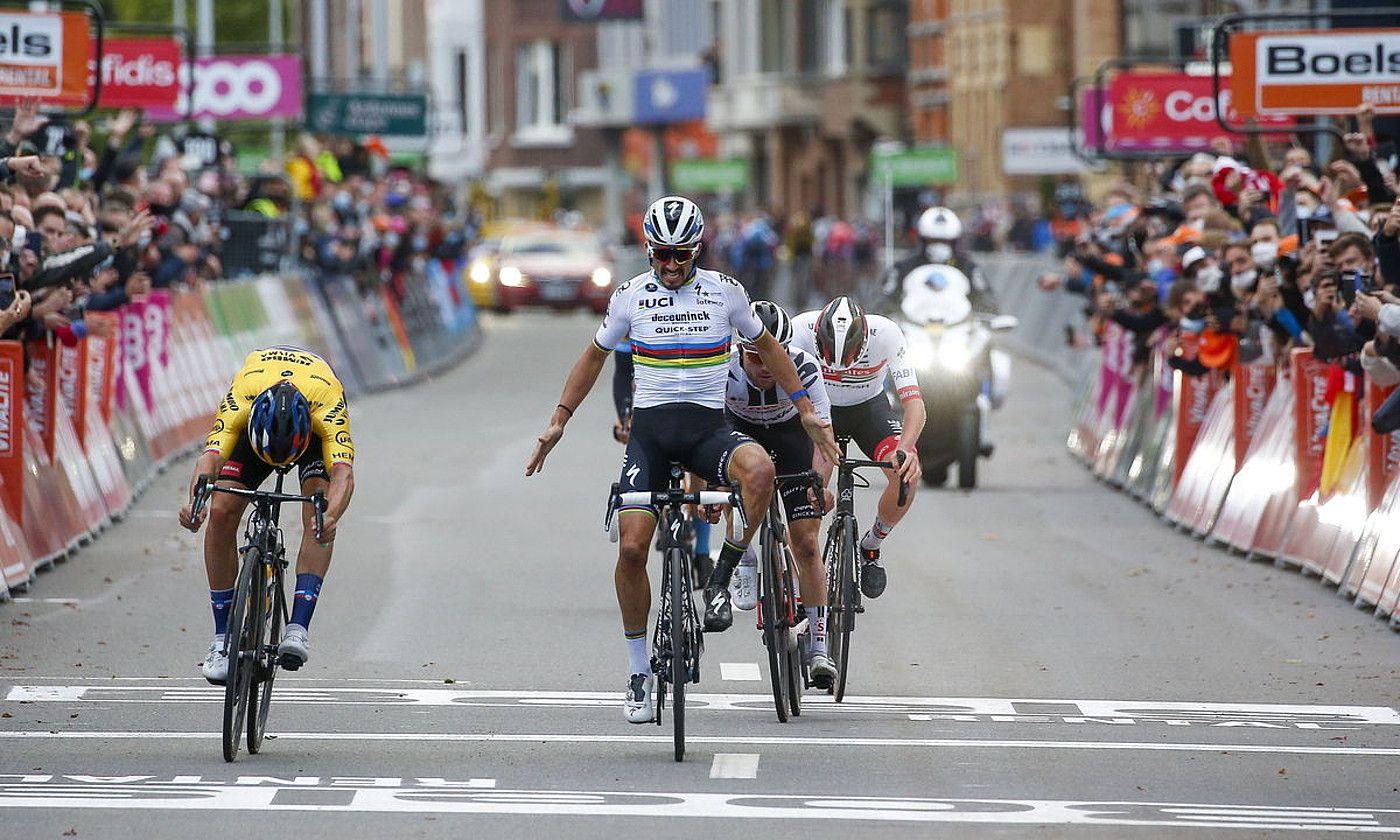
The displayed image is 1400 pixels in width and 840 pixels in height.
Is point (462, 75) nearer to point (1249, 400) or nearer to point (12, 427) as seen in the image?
point (1249, 400)

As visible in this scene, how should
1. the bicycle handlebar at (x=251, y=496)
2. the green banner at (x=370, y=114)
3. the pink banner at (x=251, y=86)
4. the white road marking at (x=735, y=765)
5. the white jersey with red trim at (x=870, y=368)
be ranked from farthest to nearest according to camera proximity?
1. the green banner at (x=370, y=114)
2. the pink banner at (x=251, y=86)
3. the white jersey with red trim at (x=870, y=368)
4. the bicycle handlebar at (x=251, y=496)
5. the white road marking at (x=735, y=765)

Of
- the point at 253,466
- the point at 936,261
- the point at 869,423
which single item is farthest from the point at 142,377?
the point at 253,466

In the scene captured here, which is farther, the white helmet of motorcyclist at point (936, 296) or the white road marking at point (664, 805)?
the white helmet of motorcyclist at point (936, 296)

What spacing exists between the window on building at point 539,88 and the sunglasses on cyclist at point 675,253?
9629 cm

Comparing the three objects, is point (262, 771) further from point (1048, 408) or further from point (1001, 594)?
point (1048, 408)

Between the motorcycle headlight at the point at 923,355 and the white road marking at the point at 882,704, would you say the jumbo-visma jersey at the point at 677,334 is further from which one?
the motorcycle headlight at the point at 923,355

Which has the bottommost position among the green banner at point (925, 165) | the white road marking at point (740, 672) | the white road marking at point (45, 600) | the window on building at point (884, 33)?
the white road marking at point (740, 672)

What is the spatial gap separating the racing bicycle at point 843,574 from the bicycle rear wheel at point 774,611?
59cm

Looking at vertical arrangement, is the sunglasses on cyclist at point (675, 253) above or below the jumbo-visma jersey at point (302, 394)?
above

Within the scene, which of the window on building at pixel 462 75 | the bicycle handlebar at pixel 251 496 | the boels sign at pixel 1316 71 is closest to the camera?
the bicycle handlebar at pixel 251 496

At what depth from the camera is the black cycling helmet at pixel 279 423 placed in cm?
1011

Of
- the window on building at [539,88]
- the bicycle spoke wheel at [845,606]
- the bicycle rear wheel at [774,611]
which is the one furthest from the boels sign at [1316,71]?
the window on building at [539,88]

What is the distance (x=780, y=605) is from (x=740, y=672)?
1.73 m

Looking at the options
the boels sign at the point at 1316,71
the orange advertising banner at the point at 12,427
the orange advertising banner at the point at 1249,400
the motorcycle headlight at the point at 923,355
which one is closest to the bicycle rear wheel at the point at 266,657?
the orange advertising banner at the point at 12,427
